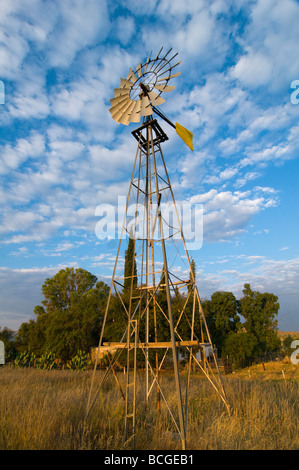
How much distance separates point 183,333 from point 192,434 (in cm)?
1567

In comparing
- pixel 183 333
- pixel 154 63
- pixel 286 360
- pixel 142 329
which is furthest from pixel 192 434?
pixel 286 360

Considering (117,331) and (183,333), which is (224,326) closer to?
(183,333)

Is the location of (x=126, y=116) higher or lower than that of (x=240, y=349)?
higher

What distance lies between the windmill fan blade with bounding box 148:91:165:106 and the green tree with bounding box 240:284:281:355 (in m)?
31.2

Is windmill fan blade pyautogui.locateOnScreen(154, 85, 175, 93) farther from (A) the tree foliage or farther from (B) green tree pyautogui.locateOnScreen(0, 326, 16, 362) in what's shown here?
(B) green tree pyautogui.locateOnScreen(0, 326, 16, 362)

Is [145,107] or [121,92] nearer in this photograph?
[145,107]

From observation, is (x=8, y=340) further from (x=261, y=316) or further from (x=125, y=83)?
(x=261, y=316)

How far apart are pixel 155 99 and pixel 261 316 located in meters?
31.9

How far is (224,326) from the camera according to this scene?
3219 centimetres

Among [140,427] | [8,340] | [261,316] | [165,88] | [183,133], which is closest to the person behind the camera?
[140,427]

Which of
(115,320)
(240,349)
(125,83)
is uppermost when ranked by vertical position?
(125,83)

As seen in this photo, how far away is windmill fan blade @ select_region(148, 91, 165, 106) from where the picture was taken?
286 inches

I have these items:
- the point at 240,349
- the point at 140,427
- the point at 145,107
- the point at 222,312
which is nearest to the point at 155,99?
the point at 145,107

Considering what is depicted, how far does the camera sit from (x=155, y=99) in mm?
7355
